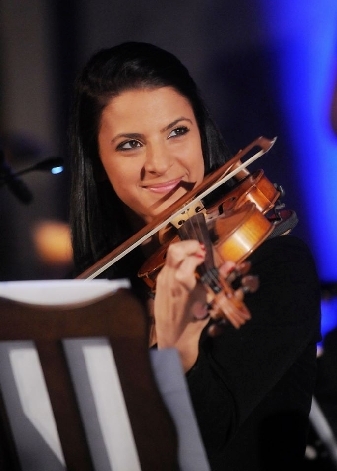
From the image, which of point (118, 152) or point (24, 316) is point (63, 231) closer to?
point (118, 152)

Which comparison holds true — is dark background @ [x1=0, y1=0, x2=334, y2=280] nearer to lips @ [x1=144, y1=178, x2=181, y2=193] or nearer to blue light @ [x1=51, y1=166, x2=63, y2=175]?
blue light @ [x1=51, y1=166, x2=63, y2=175]

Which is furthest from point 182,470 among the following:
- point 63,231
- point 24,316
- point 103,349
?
point 63,231

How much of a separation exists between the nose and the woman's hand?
28 centimetres

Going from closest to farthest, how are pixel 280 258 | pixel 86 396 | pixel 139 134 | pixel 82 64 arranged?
pixel 86 396 < pixel 280 258 < pixel 139 134 < pixel 82 64

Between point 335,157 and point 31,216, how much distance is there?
28.8 inches

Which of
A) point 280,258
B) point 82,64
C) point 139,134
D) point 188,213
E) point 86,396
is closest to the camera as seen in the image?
point 86,396

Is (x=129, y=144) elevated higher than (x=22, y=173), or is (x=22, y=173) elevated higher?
(x=22, y=173)

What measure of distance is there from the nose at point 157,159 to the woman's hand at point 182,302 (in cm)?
28

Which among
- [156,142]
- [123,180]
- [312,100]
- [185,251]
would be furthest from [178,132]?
[185,251]

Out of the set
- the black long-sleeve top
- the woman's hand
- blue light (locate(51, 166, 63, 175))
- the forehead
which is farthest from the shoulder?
blue light (locate(51, 166, 63, 175))

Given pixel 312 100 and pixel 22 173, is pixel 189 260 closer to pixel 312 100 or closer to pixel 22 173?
pixel 312 100

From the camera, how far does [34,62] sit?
154 cm

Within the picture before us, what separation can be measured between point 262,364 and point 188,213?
29 cm

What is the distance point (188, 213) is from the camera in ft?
3.63
